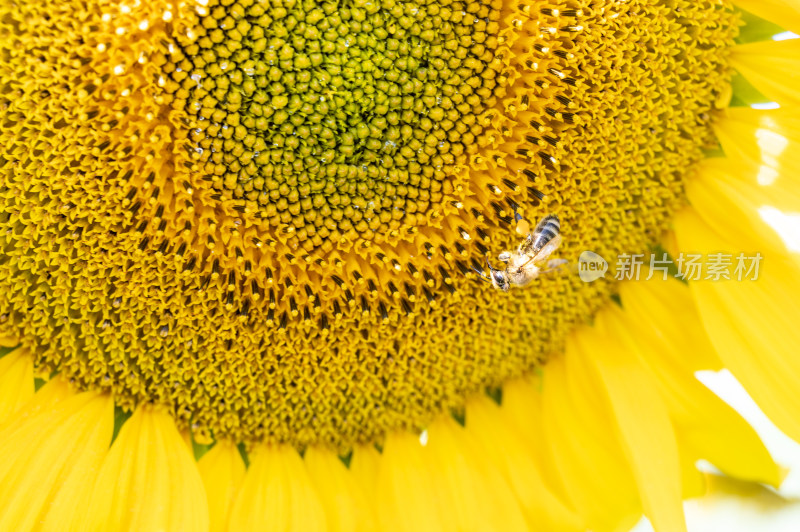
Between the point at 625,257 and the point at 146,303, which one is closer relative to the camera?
the point at 146,303

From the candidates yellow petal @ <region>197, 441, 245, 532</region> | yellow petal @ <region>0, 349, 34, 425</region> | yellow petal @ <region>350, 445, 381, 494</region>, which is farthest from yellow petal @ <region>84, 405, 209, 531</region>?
yellow petal @ <region>350, 445, 381, 494</region>

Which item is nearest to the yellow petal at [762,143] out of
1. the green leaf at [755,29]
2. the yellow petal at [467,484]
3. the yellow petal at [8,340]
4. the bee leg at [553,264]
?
the green leaf at [755,29]

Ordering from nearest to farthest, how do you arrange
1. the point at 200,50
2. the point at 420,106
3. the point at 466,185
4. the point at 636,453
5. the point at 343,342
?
the point at 200,50 → the point at 420,106 → the point at 466,185 → the point at 343,342 → the point at 636,453

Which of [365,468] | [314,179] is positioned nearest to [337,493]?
[365,468]

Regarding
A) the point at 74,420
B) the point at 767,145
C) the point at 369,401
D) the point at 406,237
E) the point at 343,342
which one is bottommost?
the point at 74,420

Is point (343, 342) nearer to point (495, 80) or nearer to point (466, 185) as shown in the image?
point (466, 185)

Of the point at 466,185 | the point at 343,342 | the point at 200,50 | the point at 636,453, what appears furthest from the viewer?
the point at 636,453

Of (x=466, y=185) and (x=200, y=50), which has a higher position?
(x=200, y=50)

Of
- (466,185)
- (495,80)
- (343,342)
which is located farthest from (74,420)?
(495,80)
